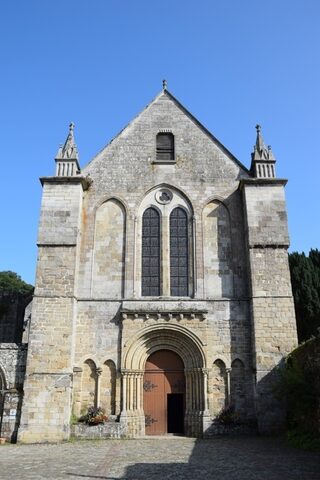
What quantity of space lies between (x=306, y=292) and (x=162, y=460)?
1311 cm

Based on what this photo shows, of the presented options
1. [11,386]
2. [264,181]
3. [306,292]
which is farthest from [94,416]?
A: [306,292]

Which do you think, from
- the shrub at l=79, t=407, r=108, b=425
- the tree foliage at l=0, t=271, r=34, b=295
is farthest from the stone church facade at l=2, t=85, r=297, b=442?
the tree foliage at l=0, t=271, r=34, b=295

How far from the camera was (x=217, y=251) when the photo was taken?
603 inches

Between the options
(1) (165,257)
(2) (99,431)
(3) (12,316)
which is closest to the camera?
(2) (99,431)

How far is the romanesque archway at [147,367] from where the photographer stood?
13.5m

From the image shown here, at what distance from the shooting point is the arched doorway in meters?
14.0

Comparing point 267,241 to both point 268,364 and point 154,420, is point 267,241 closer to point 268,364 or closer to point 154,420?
point 268,364

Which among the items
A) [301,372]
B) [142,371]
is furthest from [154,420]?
[301,372]

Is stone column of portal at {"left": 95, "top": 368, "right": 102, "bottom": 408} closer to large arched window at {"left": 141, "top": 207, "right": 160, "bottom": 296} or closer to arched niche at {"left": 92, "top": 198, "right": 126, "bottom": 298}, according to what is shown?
arched niche at {"left": 92, "top": 198, "right": 126, "bottom": 298}

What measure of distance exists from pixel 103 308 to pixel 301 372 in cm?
622

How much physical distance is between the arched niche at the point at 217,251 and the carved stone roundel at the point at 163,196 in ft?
4.42

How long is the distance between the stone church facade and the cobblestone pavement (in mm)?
1432

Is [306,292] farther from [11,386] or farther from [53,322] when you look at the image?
[11,386]

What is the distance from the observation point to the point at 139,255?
15.3 m
